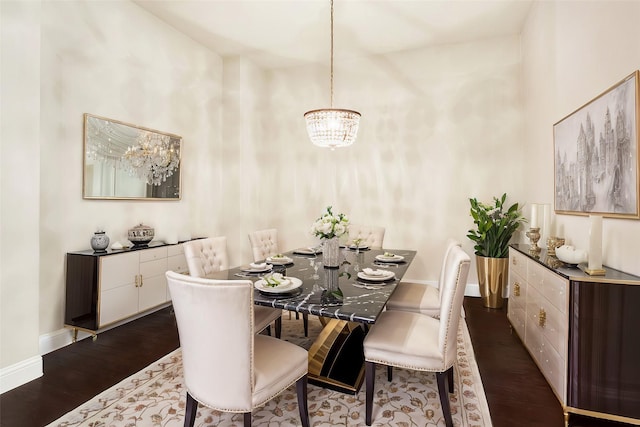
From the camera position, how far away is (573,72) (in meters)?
2.77

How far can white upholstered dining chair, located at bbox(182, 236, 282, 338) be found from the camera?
2.59 m

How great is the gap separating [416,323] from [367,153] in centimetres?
325

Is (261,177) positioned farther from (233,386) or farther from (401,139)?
(233,386)

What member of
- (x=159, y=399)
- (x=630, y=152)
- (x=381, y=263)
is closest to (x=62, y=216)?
(x=159, y=399)

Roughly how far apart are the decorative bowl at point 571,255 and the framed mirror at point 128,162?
3988 mm

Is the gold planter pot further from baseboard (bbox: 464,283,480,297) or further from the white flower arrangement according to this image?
the white flower arrangement

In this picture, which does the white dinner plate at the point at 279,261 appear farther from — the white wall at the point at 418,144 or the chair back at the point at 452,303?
the white wall at the point at 418,144

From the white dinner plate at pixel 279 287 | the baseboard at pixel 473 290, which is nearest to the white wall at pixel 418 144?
the baseboard at pixel 473 290

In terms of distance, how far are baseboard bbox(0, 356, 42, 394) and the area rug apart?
24.6 inches

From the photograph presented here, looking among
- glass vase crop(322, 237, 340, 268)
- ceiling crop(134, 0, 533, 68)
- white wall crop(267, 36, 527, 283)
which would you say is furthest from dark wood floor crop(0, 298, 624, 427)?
ceiling crop(134, 0, 533, 68)

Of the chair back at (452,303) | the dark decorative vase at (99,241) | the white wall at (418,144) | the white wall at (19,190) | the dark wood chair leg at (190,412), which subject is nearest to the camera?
the dark wood chair leg at (190,412)

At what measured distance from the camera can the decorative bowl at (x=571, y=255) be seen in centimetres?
222

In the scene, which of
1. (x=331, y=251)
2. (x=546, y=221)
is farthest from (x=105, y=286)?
(x=546, y=221)

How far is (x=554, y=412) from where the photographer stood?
211cm
